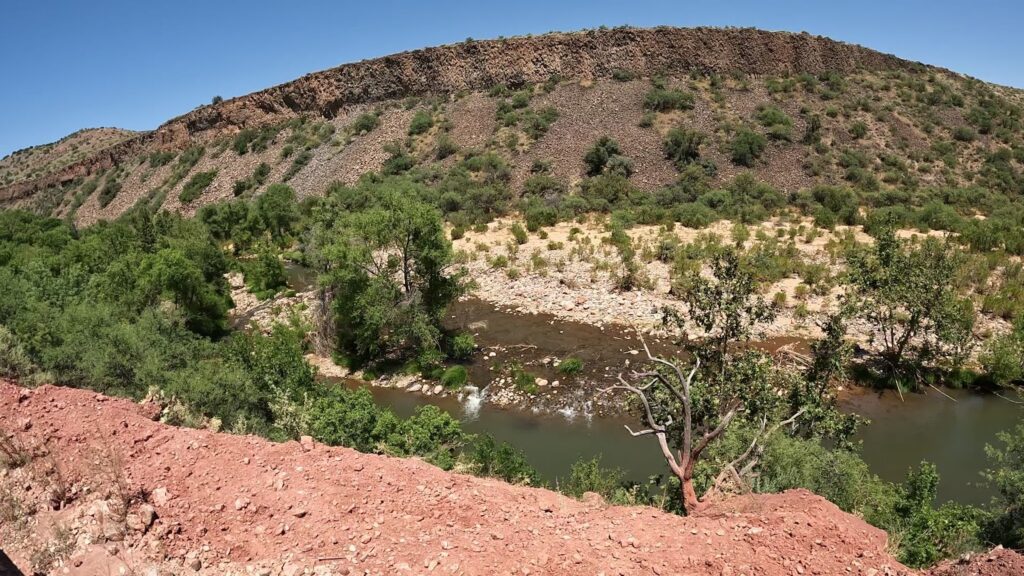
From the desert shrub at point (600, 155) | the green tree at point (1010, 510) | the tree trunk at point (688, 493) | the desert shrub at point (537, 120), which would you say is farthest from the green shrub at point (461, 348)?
the desert shrub at point (537, 120)

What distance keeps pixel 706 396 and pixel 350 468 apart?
21.1ft

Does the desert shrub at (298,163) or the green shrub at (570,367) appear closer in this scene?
the green shrub at (570,367)

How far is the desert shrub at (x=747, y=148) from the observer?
38.8 m

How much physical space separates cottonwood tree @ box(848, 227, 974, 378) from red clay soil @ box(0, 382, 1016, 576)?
39.4 feet

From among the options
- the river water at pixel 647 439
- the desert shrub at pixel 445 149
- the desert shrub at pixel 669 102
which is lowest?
the river water at pixel 647 439

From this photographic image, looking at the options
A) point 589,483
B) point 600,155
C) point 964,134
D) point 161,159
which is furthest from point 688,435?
point 161,159

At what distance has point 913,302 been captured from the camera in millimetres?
15508

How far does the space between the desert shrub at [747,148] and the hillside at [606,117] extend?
1.44 feet

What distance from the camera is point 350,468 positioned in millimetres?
6535

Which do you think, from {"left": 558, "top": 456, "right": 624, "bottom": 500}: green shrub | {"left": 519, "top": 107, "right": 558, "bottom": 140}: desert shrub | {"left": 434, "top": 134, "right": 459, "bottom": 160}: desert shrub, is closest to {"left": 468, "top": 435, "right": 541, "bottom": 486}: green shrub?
{"left": 558, "top": 456, "right": 624, "bottom": 500}: green shrub

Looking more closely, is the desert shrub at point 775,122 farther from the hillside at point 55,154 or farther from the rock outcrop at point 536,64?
the hillside at point 55,154

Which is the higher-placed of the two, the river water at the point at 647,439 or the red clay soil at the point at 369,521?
the red clay soil at the point at 369,521

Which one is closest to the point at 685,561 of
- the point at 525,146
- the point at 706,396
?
the point at 706,396

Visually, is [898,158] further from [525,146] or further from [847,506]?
[847,506]
